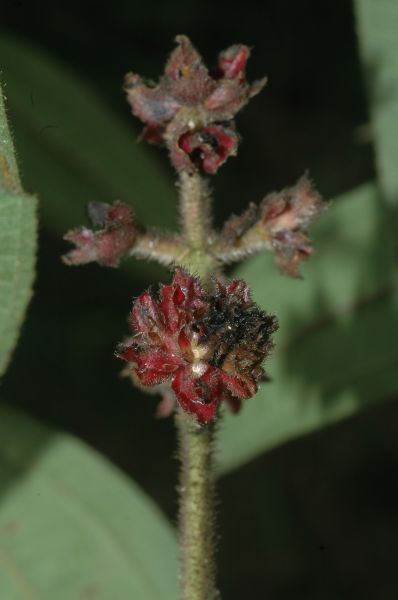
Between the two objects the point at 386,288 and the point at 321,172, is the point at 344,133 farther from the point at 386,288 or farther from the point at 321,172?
the point at 386,288

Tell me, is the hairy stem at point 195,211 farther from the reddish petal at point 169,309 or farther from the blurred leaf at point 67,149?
the blurred leaf at point 67,149

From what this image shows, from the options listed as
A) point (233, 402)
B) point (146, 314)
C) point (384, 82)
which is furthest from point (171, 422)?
point (146, 314)

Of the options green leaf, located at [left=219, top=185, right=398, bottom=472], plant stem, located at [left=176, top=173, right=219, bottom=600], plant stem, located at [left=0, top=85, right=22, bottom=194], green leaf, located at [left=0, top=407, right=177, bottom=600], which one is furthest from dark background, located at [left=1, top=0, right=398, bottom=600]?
plant stem, located at [left=0, top=85, right=22, bottom=194]

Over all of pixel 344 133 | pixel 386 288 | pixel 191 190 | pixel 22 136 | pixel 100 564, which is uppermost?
pixel 344 133

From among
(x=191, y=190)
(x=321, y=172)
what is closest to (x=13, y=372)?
(x=321, y=172)

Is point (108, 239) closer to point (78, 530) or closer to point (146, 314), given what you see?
point (146, 314)

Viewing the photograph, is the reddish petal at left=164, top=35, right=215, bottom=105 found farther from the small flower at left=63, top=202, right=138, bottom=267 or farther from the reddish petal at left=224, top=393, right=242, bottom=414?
the reddish petal at left=224, top=393, right=242, bottom=414
